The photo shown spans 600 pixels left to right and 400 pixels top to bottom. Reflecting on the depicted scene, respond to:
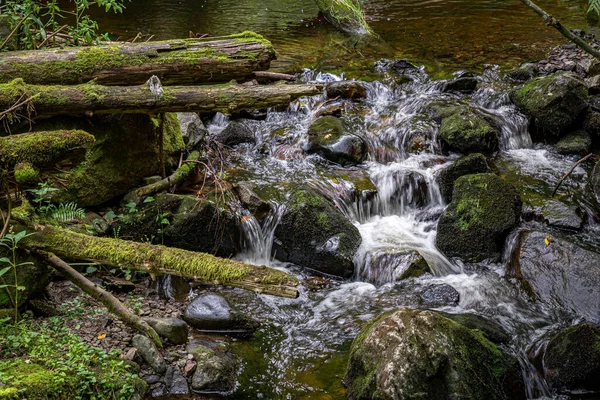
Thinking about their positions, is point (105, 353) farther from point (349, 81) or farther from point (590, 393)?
point (349, 81)

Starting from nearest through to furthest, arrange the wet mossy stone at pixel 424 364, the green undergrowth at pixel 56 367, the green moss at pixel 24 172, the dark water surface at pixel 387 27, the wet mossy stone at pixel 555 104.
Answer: the green undergrowth at pixel 56 367 → the green moss at pixel 24 172 → the wet mossy stone at pixel 424 364 → the wet mossy stone at pixel 555 104 → the dark water surface at pixel 387 27

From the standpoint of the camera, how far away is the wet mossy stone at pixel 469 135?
342 inches

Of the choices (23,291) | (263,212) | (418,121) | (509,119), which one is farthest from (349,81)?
(23,291)

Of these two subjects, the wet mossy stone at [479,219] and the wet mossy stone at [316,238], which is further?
the wet mossy stone at [479,219]

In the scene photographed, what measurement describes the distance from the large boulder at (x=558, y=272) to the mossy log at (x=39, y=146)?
502cm

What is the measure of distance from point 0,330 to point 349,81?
8474 millimetres

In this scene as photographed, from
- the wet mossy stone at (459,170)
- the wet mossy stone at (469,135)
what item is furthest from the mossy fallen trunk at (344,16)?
the wet mossy stone at (459,170)

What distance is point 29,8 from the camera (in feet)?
21.1

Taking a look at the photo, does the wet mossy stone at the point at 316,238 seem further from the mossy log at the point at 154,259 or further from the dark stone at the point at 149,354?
the dark stone at the point at 149,354

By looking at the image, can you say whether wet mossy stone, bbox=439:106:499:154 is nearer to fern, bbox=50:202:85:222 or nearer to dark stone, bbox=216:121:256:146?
dark stone, bbox=216:121:256:146

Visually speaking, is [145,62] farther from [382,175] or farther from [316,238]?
[382,175]

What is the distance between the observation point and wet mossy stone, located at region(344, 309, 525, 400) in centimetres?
409

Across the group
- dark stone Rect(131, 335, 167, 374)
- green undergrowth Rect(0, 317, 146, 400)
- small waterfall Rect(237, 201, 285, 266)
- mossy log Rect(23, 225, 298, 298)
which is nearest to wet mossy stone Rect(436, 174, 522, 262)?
small waterfall Rect(237, 201, 285, 266)

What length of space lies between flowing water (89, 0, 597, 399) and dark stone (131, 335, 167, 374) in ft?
2.40
